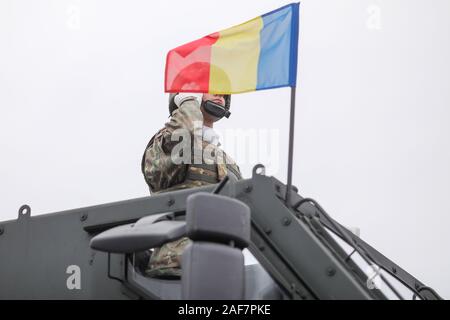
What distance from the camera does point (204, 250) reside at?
2219mm

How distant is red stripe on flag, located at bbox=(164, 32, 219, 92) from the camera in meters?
4.22

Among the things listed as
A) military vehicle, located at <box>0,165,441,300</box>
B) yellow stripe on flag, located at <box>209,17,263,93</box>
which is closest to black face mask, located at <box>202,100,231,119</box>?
yellow stripe on flag, located at <box>209,17,263,93</box>

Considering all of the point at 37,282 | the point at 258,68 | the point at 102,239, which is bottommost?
the point at 37,282

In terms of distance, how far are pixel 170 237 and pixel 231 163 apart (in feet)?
6.75

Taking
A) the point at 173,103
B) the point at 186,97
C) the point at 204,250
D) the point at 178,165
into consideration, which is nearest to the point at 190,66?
the point at 186,97

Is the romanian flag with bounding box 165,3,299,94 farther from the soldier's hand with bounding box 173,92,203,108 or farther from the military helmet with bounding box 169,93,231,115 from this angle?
the military helmet with bounding box 169,93,231,115

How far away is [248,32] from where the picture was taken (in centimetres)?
398

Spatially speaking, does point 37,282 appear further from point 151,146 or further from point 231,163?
point 231,163

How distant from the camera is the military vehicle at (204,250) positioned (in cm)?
227

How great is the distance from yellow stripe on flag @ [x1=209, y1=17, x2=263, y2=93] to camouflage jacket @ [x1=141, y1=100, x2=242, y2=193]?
0.25 m

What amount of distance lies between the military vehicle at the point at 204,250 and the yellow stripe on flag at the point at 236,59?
933mm

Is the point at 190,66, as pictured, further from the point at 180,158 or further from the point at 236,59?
the point at 180,158

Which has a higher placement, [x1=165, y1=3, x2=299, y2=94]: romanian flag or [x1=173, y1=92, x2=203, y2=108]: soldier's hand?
[x1=165, y1=3, x2=299, y2=94]: romanian flag
